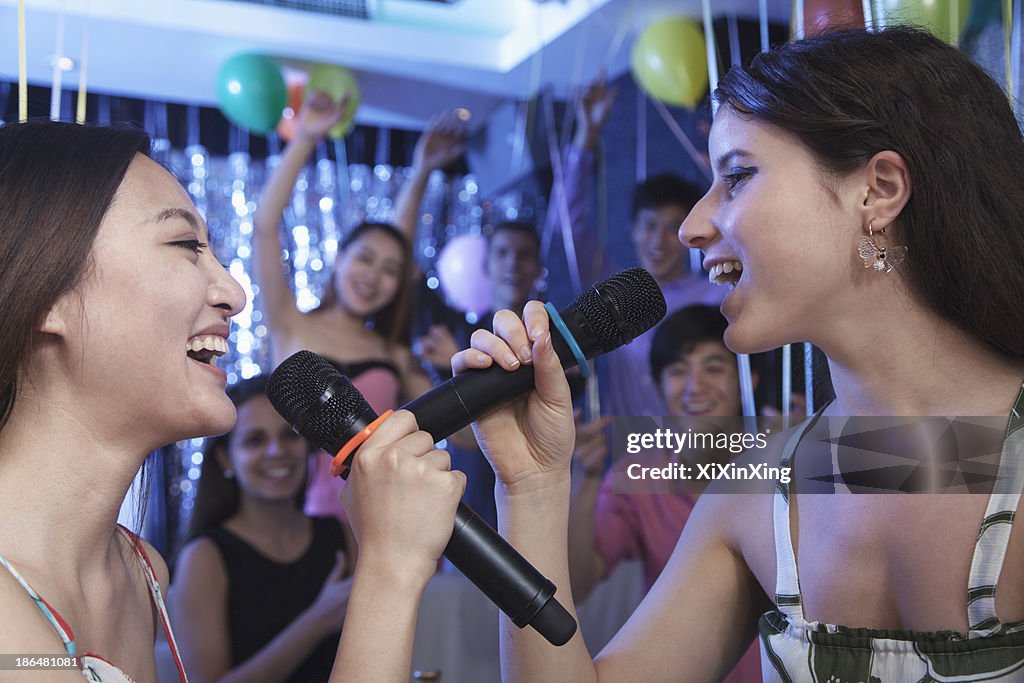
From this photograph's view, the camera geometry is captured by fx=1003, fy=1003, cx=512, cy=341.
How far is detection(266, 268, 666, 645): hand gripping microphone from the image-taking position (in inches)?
34.2

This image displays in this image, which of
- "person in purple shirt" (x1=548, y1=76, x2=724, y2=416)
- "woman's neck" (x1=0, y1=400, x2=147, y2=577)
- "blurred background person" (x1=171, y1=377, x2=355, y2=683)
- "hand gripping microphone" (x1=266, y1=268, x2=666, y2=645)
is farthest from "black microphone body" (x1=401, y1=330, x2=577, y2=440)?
"person in purple shirt" (x1=548, y1=76, x2=724, y2=416)

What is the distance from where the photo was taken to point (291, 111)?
4.08 m

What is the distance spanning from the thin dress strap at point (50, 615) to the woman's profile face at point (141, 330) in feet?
0.57

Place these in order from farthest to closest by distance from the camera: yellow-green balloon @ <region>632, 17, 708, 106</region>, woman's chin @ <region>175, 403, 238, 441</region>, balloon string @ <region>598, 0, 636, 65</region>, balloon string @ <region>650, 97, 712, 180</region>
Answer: balloon string @ <region>598, 0, 636, 65</region>
balloon string @ <region>650, 97, 712, 180</region>
yellow-green balloon @ <region>632, 17, 708, 106</region>
woman's chin @ <region>175, 403, 238, 441</region>

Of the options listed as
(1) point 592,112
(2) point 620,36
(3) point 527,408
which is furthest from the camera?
(2) point 620,36

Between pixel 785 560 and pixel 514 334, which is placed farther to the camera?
pixel 785 560

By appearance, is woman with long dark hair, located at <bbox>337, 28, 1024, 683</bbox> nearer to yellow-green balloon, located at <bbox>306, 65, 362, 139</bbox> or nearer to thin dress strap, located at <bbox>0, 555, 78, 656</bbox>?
thin dress strap, located at <bbox>0, 555, 78, 656</bbox>

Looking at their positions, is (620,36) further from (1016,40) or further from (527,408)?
(527,408)

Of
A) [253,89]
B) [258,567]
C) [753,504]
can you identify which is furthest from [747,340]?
[253,89]

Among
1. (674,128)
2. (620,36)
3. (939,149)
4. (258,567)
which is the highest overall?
(620,36)

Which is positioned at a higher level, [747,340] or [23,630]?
[747,340]

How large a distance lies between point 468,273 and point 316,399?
3126mm

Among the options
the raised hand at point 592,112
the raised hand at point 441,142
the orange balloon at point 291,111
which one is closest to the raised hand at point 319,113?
the orange balloon at point 291,111

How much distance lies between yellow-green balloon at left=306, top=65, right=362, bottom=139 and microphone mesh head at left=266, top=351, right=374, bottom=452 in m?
3.11
